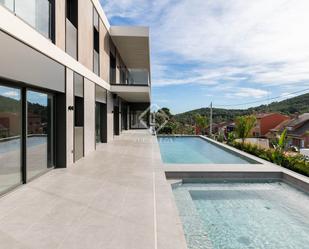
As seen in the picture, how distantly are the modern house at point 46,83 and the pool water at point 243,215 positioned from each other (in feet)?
12.5

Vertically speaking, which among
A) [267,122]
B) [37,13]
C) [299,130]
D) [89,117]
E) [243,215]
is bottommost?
[243,215]

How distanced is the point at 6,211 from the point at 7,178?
1142 mm

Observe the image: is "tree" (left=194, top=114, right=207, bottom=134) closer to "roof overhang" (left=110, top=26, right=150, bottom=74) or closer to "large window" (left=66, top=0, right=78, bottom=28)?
"roof overhang" (left=110, top=26, right=150, bottom=74)

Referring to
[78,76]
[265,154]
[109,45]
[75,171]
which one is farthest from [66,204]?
[109,45]

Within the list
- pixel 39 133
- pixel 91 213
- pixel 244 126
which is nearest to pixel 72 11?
pixel 39 133

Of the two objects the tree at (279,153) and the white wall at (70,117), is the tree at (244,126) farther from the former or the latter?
the white wall at (70,117)

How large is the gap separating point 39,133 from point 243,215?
5425mm

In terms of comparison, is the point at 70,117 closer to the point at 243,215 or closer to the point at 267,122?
the point at 243,215

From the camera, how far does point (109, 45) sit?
50.4 feet

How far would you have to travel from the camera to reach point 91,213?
4164mm

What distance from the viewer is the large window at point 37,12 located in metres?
5.05

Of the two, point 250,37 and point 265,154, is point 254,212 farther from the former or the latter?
point 250,37

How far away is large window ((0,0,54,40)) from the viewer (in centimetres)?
505

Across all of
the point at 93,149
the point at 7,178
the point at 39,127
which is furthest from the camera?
the point at 93,149
